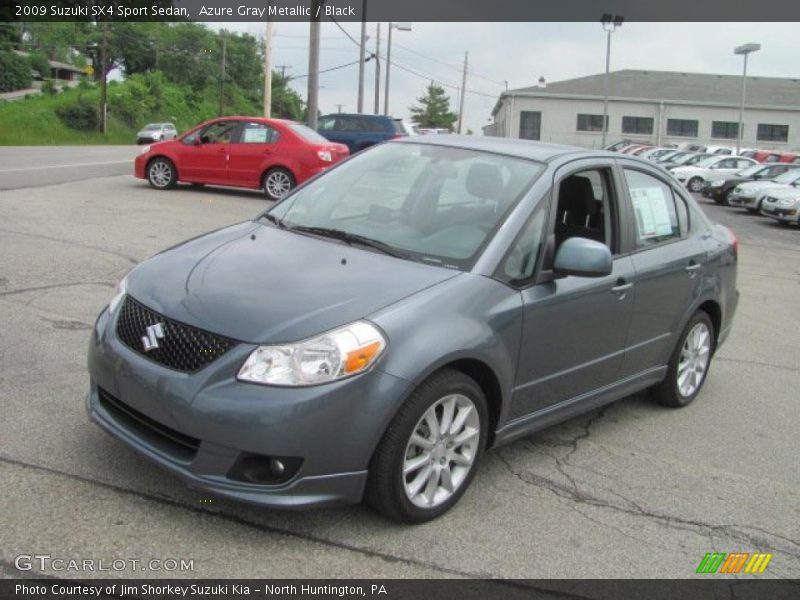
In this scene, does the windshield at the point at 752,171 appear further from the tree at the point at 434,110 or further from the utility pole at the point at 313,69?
the tree at the point at 434,110

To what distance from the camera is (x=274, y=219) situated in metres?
4.64

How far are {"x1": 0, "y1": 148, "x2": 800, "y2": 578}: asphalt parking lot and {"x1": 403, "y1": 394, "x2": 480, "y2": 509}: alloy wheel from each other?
0.15 metres

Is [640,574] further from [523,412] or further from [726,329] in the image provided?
[726,329]

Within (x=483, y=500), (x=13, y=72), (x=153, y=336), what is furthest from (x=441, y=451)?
(x=13, y=72)

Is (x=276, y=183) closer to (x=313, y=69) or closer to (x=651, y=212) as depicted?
(x=313, y=69)

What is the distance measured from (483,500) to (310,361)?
1199mm

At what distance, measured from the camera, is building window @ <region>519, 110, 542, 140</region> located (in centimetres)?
6575

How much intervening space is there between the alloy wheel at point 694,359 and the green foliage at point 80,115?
198 feet

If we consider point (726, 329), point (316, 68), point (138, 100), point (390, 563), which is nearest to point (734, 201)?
point (316, 68)

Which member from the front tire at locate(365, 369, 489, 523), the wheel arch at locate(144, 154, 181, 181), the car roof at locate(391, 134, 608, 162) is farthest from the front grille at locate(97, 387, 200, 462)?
the wheel arch at locate(144, 154, 181, 181)

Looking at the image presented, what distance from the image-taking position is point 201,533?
3.27 m

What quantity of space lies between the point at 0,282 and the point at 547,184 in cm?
509

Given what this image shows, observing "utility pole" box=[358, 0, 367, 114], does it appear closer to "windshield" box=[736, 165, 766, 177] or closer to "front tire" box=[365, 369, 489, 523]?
"windshield" box=[736, 165, 766, 177]

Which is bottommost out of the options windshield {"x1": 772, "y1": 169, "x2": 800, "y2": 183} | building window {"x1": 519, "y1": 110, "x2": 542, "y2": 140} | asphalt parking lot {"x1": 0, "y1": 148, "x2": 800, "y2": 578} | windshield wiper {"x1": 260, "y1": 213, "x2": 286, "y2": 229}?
asphalt parking lot {"x1": 0, "y1": 148, "x2": 800, "y2": 578}
